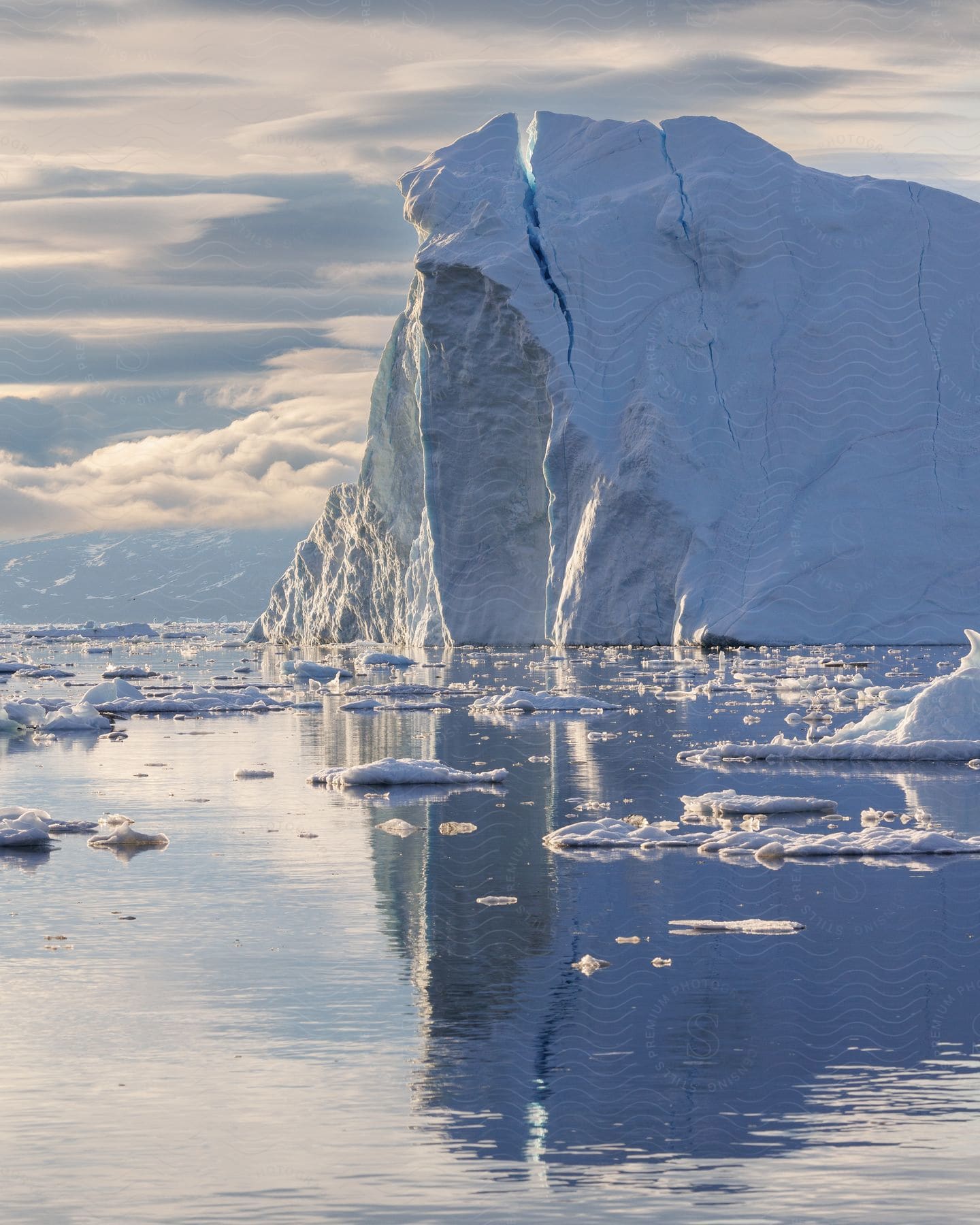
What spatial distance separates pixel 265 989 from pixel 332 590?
4864 cm

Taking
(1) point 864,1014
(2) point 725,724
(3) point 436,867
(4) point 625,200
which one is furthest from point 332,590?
(1) point 864,1014

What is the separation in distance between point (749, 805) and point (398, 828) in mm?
2372

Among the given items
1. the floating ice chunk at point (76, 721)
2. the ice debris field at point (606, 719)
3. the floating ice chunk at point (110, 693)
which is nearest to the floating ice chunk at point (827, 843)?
the ice debris field at point (606, 719)

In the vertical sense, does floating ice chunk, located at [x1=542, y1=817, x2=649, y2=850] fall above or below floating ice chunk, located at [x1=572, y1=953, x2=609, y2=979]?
above

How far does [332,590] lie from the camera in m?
55.0

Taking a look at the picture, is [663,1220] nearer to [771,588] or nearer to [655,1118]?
[655,1118]

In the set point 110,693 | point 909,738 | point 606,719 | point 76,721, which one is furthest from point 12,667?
point 909,738

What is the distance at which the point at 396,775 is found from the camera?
13.3m

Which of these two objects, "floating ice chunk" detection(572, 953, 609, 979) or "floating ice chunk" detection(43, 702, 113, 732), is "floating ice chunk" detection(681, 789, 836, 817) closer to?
"floating ice chunk" detection(572, 953, 609, 979)

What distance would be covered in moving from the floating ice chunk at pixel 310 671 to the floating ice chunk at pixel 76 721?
38.8 feet

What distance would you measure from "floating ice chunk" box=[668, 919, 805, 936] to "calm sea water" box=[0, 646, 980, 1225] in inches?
4.0

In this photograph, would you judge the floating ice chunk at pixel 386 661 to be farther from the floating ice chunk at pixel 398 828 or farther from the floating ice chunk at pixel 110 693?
the floating ice chunk at pixel 398 828

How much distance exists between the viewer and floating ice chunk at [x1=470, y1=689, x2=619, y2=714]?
20.7 metres

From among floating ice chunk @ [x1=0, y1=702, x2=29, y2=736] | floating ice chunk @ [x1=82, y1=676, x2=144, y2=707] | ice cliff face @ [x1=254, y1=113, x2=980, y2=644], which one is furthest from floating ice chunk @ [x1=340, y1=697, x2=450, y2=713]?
ice cliff face @ [x1=254, y1=113, x2=980, y2=644]
